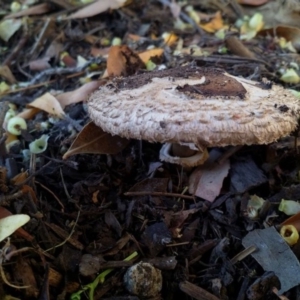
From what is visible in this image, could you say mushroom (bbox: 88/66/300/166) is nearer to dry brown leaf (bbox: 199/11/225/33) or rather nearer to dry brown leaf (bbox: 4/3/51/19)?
dry brown leaf (bbox: 199/11/225/33)

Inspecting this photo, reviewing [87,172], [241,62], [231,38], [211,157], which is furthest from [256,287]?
[231,38]

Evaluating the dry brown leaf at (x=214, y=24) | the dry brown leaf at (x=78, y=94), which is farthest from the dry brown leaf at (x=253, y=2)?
the dry brown leaf at (x=78, y=94)

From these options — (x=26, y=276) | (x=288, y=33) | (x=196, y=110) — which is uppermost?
(x=196, y=110)

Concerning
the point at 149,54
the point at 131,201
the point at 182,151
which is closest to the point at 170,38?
the point at 149,54

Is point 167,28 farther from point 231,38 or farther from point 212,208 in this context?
point 212,208

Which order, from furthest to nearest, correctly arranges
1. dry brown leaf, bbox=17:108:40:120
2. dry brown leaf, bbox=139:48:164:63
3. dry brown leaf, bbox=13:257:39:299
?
dry brown leaf, bbox=139:48:164:63 → dry brown leaf, bbox=17:108:40:120 → dry brown leaf, bbox=13:257:39:299

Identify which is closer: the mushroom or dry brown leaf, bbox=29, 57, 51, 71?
the mushroom

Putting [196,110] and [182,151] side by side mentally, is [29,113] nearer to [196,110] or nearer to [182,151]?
[182,151]

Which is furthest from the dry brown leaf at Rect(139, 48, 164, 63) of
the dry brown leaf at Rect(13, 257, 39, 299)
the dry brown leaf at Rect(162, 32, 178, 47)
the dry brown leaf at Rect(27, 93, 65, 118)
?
the dry brown leaf at Rect(13, 257, 39, 299)
